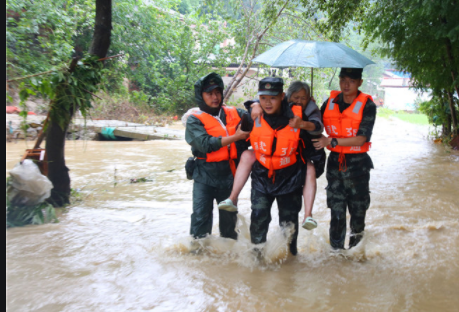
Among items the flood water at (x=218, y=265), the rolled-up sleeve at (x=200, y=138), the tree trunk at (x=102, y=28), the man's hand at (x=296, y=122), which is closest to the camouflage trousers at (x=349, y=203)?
the flood water at (x=218, y=265)

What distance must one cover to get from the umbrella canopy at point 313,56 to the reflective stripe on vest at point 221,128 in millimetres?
624

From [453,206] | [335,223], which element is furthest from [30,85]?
[453,206]

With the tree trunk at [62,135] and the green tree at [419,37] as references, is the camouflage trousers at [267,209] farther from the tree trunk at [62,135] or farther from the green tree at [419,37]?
the green tree at [419,37]

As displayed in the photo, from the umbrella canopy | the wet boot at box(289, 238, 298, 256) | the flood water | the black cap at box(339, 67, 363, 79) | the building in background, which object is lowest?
the flood water

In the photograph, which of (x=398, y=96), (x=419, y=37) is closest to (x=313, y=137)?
(x=419, y=37)

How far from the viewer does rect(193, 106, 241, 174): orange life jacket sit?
396cm

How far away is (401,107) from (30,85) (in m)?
48.1

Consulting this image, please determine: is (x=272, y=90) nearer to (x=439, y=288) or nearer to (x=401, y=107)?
(x=439, y=288)

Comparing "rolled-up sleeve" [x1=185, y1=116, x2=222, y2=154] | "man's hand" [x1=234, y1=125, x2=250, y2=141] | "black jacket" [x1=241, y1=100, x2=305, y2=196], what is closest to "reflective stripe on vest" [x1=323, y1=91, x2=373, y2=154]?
"black jacket" [x1=241, y1=100, x2=305, y2=196]

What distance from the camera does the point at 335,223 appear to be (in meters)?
4.05

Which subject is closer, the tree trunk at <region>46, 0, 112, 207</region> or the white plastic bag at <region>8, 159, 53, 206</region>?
the white plastic bag at <region>8, 159, 53, 206</region>

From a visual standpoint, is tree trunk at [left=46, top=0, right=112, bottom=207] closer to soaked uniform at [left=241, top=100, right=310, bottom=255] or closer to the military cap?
the military cap

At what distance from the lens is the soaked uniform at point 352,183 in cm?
381

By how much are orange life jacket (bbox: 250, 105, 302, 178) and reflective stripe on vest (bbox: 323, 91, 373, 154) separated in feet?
1.54
